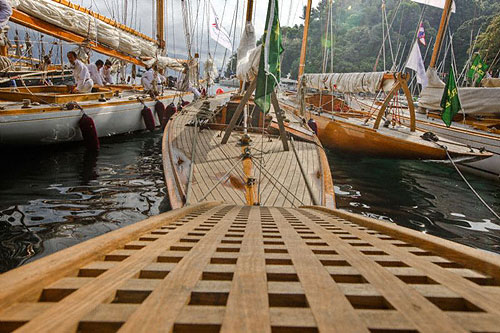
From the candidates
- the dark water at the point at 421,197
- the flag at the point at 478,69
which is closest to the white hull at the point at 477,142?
the dark water at the point at 421,197

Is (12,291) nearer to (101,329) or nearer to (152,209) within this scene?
(101,329)

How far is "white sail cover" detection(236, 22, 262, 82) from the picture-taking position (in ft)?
16.6

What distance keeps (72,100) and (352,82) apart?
826 cm

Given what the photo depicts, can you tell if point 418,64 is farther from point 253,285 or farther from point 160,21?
point 253,285

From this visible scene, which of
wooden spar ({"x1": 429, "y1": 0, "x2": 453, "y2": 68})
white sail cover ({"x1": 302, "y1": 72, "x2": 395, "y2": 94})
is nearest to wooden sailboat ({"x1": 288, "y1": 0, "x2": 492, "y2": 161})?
white sail cover ({"x1": 302, "y1": 72, "x2": 395, "y2": 94})

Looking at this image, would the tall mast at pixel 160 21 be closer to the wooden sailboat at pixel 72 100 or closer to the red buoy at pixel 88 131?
the wooden sailboat at pixel 72 100

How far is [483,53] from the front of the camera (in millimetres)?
24812

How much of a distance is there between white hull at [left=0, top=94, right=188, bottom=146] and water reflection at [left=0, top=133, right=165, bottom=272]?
402 mm

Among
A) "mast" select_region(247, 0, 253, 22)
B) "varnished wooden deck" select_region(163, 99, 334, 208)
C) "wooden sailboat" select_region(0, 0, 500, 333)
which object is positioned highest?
"mast" select_region(247, 0, 253, 22)

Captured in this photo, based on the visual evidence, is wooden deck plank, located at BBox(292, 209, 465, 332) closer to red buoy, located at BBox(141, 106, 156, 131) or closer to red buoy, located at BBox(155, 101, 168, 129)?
red buoy, located at BBox(141, 106, 156, 131)

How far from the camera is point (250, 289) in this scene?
804 millimetres

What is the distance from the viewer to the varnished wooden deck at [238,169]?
12.6 ft

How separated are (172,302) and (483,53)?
33116mm

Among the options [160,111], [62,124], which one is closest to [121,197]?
[62,124]
